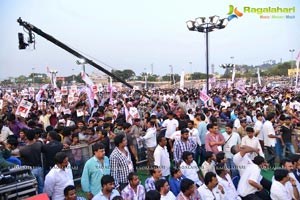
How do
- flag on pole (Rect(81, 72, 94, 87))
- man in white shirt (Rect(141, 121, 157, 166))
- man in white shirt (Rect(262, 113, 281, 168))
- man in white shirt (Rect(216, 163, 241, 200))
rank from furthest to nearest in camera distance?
flag on pole (Rect(81, 72, 94, 87)), man in white shirt (Rect(262, 113, 281, 168)), man in white shirt (Rect(141, 121, 157, 166)), man in white shirt (Rect(216, 163, 241, 200))

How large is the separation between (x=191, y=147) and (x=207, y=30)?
28.3 feet

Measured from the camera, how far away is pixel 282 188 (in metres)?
4.80

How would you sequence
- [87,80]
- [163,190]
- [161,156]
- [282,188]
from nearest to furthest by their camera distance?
[163,190]
[282,188]
[161,156]
[87,80]

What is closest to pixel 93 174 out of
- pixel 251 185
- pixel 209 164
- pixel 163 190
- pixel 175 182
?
pixel 163 190

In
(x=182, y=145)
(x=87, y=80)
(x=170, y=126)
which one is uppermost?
(x=87, y=80)

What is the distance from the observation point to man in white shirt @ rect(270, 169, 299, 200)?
187 inches

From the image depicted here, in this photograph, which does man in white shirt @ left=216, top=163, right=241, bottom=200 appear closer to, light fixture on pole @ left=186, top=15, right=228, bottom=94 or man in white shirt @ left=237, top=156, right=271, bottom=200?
man in white shirt @ left=237, top=156, right=271, bottom=200

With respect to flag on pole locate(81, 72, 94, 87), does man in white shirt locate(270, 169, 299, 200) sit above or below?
below

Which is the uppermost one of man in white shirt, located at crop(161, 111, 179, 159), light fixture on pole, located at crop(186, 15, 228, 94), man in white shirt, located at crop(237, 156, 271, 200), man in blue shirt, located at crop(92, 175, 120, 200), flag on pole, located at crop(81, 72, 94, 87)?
light fixture on pole, located at crop(186, 15, 228, 94)

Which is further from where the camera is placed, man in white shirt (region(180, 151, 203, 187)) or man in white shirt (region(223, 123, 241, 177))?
man in white shirt (region(223, 123, 241, 177))

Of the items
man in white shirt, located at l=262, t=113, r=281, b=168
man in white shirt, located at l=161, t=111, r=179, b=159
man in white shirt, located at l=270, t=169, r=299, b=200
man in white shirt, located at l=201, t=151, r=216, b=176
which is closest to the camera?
man in white shirt, located at l=270, t=169, r=299, b=200

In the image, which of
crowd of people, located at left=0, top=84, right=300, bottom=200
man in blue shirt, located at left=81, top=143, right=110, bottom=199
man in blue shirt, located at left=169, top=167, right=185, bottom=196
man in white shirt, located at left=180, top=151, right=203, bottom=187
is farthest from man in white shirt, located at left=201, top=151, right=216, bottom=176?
man in blue shirt, located at left=81, top=143, right=110, bottom=199

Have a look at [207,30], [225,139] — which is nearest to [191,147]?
[225,139]

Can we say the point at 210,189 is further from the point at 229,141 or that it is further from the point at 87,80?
the point at 87,80
